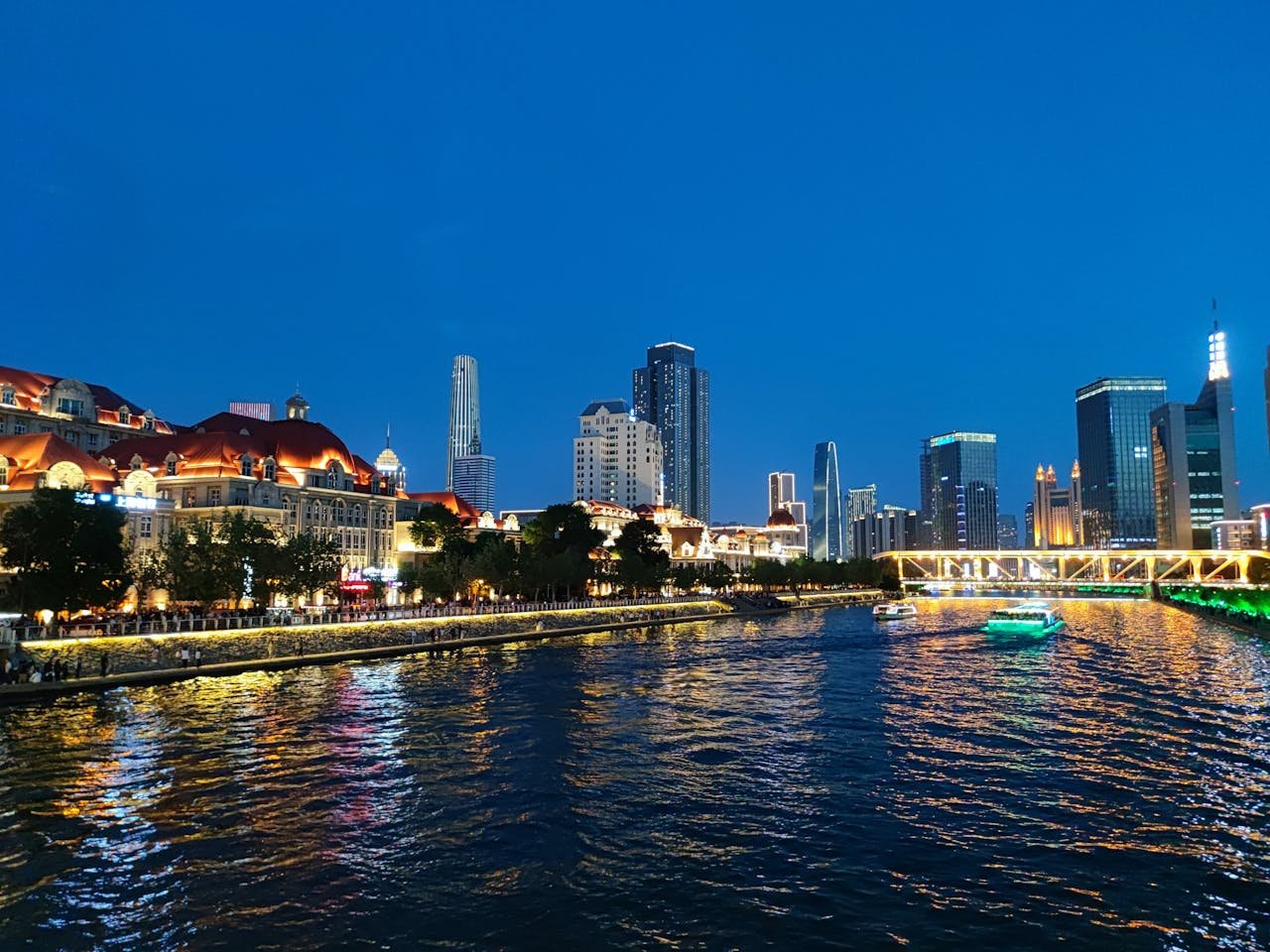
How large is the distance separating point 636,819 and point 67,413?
364 ft

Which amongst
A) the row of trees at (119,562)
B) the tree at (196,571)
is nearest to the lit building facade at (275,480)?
the row of trees at (119,562)

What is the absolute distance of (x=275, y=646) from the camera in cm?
7394

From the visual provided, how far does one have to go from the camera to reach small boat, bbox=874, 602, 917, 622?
142250 mm

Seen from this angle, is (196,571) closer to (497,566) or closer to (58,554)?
(58,554)

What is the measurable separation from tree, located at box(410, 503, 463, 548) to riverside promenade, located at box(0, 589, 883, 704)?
25446 millimetres

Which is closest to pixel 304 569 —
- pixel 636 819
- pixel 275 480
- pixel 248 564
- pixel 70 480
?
pixel 248 564

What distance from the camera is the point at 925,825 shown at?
92.2 ft

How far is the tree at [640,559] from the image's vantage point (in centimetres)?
15212

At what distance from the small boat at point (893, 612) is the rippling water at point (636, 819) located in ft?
281

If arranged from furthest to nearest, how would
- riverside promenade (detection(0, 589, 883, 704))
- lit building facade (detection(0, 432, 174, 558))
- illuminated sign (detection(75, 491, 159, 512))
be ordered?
lit building facade (detection(0, 432, 174, 558)) < illuminated sign (detection(75, 491, 159, 512)) < riverside promenade (detection(0, 589, 883, 704))

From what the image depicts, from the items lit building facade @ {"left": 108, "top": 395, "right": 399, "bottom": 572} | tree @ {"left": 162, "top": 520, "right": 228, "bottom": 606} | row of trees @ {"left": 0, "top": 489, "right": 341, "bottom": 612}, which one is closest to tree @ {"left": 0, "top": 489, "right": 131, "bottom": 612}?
row of trees @ {"left": 0, "top": 489, "right": 341, "bottom": 612}

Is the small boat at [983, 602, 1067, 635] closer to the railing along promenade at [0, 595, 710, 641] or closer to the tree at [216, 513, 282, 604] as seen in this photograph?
the railing along promenade at [0, 595, 710, 641]

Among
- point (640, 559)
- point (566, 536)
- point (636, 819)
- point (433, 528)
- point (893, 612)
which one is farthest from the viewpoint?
point (640, 559)

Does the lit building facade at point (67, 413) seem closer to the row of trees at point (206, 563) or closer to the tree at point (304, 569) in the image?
the row of trees at point (206, 563)
